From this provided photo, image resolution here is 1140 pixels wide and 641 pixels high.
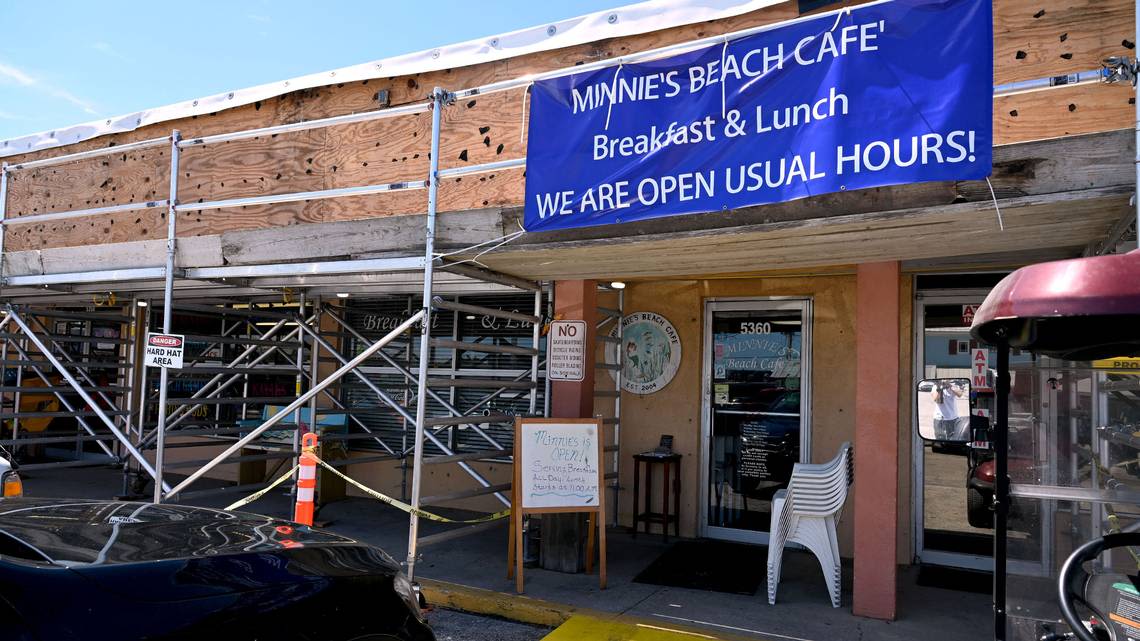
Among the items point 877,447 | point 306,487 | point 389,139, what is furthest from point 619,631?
point 389,139

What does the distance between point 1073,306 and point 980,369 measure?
5.22m

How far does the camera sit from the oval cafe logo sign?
8.32 m

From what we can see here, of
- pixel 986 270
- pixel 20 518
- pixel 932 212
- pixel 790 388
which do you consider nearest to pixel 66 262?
pixel 20 518

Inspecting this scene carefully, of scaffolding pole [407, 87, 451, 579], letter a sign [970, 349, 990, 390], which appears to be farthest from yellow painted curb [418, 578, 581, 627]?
letter a sign [970, 349, 990, 390]

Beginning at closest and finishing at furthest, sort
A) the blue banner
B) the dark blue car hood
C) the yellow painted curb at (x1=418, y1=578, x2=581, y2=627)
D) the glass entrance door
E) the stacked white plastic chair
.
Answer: the dark blue car hood
the blue banner
the yellow painted curb at (x1=418, y1=578, x2=581, y2=627)
the stacked white plastic chair
the glass entrance door

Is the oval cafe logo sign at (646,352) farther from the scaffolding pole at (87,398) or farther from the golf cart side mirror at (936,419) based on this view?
the scaffolding pole at (87,398)

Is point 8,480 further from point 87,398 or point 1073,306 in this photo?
point 1073,306

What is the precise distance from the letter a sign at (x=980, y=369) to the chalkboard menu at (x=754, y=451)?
6.35 ft

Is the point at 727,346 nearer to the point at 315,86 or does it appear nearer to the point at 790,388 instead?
the point at 790,388

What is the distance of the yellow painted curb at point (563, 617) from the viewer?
17.1 ft

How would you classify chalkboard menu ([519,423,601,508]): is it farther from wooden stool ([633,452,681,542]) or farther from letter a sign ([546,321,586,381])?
wooden stool ([633,452,681,542])

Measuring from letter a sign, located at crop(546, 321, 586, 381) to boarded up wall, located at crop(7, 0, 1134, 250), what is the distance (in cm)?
135

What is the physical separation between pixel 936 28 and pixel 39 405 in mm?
13553

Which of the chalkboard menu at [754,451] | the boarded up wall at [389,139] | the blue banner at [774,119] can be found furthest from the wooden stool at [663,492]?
the blue banner at [774,119]
